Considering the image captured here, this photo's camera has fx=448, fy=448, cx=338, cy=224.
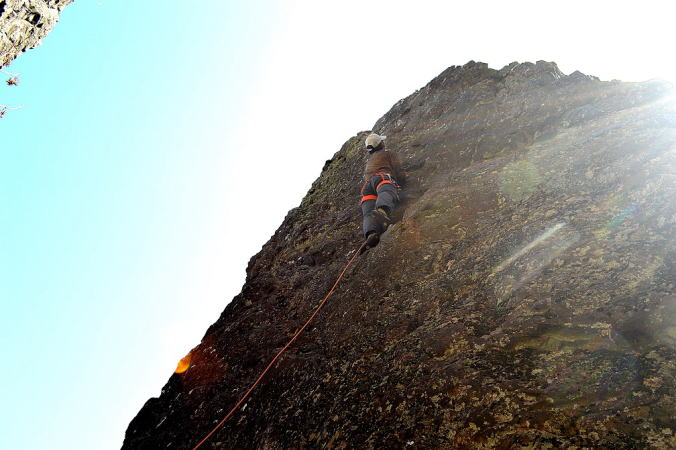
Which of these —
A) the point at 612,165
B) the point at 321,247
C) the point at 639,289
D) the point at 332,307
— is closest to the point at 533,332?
the point at 639,289

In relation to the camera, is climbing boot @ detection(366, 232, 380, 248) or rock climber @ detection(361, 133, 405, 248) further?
rock climber @ detection(361, 133, 405, 248)

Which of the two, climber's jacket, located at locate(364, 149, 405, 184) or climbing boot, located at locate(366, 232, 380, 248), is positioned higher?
climber's jacket, located at locate(364, 149, 405, 184)

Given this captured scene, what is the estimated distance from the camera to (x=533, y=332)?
4012 mm

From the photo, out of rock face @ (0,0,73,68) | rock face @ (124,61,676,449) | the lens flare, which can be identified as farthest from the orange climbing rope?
rock face @ (0,0,73,68)

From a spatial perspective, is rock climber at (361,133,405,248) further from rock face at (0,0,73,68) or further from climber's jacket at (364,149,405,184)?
rock face at (0,0,73,68)

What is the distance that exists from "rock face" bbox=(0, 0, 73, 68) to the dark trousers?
9.67 metres

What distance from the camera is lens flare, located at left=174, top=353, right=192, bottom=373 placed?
7574mm

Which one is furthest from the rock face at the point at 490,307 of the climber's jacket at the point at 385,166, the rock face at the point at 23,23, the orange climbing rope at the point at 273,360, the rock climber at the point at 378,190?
the rock face at the point at 23,23

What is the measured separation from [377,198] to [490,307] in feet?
12.8

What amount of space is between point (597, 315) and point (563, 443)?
1275 mm

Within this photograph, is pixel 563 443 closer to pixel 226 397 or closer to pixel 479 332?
pixel 479 332

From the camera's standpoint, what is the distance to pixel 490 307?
465 centimetres

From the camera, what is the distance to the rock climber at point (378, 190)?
7.62 metres

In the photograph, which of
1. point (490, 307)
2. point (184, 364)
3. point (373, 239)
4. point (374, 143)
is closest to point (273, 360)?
point (184, 364)
